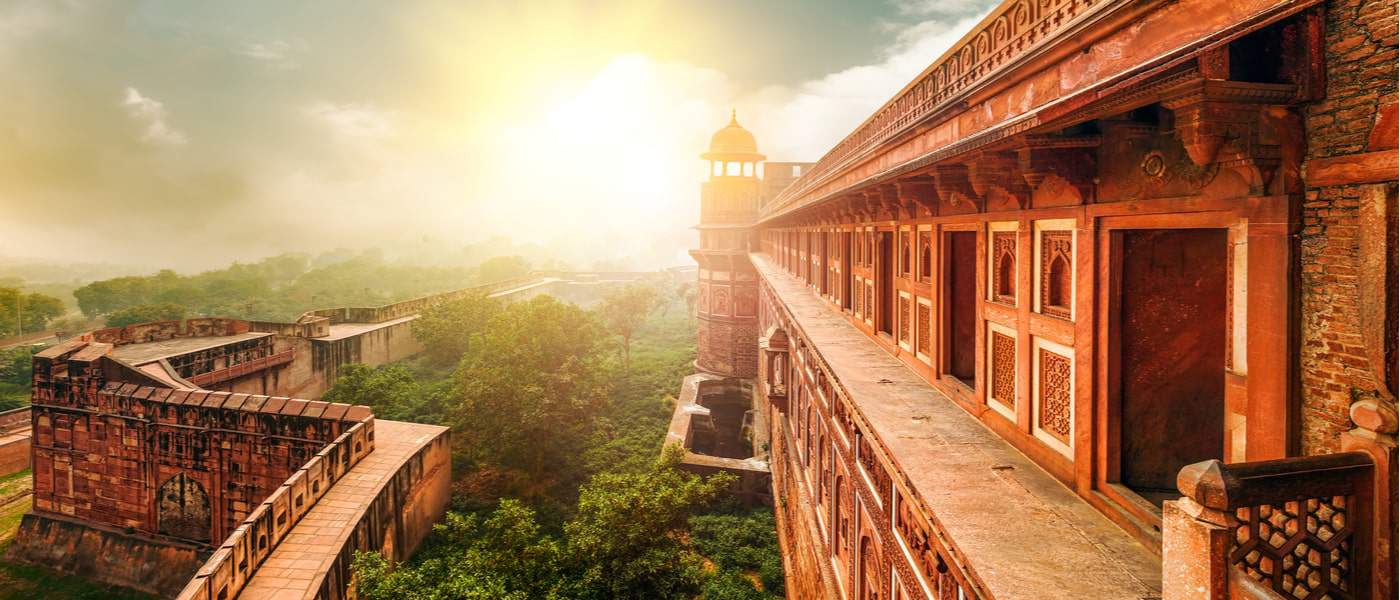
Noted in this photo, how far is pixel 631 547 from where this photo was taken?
11086 millimetres

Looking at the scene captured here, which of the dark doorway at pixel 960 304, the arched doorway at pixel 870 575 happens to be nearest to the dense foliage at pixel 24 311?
the arched doorway at pixel 870 575

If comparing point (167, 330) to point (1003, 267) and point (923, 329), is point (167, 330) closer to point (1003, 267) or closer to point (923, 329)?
point (923, 329)

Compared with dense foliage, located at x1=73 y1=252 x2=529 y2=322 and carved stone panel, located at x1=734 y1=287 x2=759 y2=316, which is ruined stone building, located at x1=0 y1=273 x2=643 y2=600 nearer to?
carved stone panel, located at x1=734 y1=287 x2=759 y2=316

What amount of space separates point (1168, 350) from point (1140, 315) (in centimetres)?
28

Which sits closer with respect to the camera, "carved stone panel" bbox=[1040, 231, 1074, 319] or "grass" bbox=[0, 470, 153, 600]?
"carved stone panel" bbox=[1040, 231, 1074, 319]

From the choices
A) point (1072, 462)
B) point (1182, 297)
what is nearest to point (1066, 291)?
point (1182, 297)

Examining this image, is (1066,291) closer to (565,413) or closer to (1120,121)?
(1120,121)

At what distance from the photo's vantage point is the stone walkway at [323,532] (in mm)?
10211

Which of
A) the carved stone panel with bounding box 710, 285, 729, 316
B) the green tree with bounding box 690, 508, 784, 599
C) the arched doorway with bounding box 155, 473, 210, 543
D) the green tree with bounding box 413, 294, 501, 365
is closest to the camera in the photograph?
the green tree with bounding box 690, 508, 784, 599

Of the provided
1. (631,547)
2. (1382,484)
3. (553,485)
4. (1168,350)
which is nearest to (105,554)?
(553,485)

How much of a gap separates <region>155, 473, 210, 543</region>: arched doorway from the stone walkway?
488 cm

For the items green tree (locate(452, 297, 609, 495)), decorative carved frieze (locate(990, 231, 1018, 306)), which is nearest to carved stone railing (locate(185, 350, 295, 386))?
green tree (locate(452, 297, 609, 495))

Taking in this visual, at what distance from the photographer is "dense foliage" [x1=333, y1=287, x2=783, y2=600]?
10648mm

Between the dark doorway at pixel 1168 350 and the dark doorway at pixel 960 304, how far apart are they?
2263 mm
